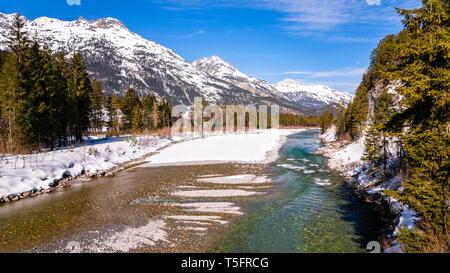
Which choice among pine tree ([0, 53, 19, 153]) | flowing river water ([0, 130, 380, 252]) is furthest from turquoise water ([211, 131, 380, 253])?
pine tree ([0, 53, 19, 153])

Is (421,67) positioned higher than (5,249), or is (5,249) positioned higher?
(421,67)

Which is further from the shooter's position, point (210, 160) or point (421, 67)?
point (210, 160)

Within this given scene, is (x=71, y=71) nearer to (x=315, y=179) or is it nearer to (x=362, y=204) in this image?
(x=315, y=179)

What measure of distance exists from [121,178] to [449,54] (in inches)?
929

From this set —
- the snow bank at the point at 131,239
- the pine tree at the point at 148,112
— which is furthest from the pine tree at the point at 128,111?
the snow bank at the point at 131,239

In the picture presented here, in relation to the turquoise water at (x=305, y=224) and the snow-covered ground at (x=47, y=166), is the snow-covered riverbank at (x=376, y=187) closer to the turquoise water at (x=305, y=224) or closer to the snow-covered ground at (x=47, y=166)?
the turquoise water at (x=305, y=224)

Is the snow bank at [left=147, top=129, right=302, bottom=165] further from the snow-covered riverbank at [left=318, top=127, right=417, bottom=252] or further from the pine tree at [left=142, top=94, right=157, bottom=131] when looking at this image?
the pine tree at [left=142, top=94, right=157, bottom=131]

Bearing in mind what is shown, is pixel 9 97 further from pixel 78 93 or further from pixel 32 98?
pixel 78 93

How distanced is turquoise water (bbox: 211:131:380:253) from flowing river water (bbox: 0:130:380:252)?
0.04m
